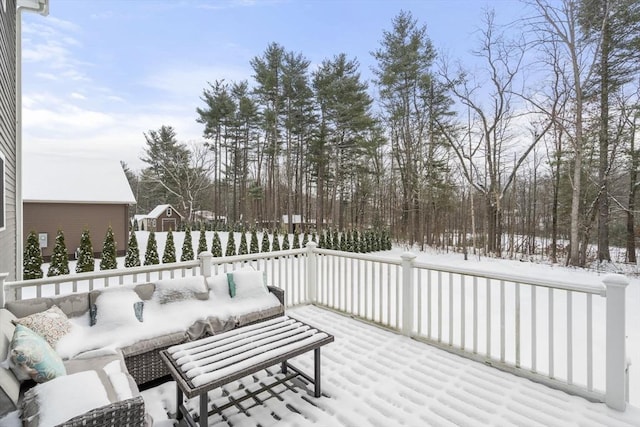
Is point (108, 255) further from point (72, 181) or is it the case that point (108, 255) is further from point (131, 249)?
point (72, 181)

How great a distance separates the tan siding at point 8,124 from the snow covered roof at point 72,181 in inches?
274

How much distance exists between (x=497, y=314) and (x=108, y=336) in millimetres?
5222

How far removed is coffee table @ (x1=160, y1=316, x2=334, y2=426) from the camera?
1.91 meters

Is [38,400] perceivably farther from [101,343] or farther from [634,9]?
[634,9]

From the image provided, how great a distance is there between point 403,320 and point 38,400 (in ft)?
10.4

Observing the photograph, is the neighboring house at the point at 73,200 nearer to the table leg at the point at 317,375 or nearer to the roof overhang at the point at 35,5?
the roof overhang at the point at 35,5

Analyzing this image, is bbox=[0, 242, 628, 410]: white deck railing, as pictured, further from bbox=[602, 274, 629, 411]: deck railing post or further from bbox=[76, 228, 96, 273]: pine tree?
bbox=[76, 228, 96, 273]: pine tree

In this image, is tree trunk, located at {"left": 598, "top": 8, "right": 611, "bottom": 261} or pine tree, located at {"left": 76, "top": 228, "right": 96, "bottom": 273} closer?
pine tree, located at {"left": 76, "top": 228, "right": 96, "bottom": 273}

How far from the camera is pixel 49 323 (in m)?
2.28

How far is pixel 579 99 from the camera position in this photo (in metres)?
8.90

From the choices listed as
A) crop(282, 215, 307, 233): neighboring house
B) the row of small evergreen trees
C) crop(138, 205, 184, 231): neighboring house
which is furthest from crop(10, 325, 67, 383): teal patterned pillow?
crop(138, 205, 184, 231): neighboring house

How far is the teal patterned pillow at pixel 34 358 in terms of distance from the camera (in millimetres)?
1731

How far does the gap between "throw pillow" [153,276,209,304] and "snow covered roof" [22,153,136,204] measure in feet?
34.7

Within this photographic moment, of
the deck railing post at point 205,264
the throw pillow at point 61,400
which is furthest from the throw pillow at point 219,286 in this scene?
the throw pillow at point 61,400
